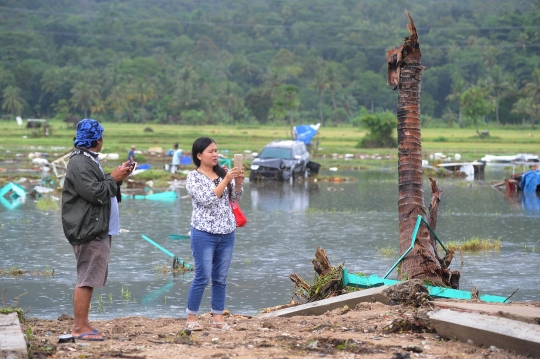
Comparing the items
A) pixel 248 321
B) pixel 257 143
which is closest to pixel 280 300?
pixel 248 321

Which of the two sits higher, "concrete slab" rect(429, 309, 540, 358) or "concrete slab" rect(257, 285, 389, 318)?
"concrete slab" rect(429, 309, 540, 358)

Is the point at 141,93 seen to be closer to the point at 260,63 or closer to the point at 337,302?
the point at 260,63

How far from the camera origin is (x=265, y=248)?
15.2 metres

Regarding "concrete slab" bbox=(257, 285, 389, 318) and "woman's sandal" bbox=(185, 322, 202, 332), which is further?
"concrete slab" bbox=(257, 285, 389, 318)

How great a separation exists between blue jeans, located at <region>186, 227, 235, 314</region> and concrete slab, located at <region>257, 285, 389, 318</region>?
92cm

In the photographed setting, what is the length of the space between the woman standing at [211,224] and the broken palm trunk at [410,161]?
2.74 metres

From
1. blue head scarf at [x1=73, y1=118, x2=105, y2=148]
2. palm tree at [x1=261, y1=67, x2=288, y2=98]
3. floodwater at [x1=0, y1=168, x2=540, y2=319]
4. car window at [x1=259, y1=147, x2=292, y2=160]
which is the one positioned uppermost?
palm tree at [x1=261, y1=67, x2=288, y2=98]

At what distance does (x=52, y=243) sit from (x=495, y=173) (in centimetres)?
2939

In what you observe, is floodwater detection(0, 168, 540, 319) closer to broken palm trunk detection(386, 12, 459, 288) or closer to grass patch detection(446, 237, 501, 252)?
grass patch detection(446, 237, 501, 252)

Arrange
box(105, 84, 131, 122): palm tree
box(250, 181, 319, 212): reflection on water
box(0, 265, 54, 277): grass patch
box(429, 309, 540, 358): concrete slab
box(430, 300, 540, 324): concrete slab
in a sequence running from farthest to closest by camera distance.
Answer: box(105, 84, 131, 122): palm tree, box(250, 181, 319, 212): reflection on water, box(0, 265, 54, 277): grass patch, box(430, 300, 540, 324): concrete slab, box(429, 309, 540, 358): concrete slab

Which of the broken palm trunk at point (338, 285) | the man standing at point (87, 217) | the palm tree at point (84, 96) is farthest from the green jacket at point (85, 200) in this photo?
the palm tree at point (84, 96)

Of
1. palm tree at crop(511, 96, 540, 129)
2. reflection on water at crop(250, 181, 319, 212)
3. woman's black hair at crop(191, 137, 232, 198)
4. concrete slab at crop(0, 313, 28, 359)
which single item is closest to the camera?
concrete slab at crop(0, 313, 28, 359)

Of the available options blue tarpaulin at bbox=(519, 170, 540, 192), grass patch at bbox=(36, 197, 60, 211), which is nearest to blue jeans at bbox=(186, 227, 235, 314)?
grass patch at bbox=(36, 197, 60, 211)

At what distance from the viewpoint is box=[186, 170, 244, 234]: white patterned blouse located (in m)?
7.58
